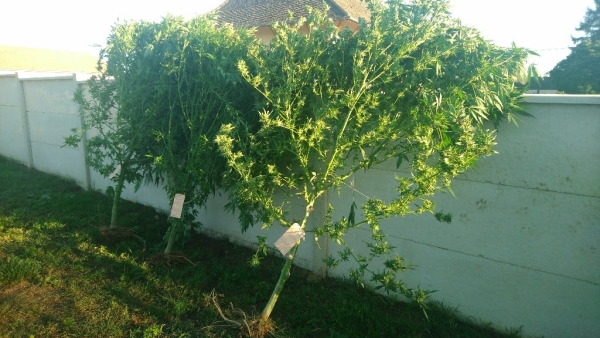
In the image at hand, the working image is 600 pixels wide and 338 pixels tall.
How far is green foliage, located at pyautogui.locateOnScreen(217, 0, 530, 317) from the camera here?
2.59m

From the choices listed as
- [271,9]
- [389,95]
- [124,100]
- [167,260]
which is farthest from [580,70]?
[167,260]

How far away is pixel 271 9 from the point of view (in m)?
20.0

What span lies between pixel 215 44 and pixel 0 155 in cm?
777

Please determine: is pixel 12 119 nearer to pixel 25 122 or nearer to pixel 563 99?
pixel 25 122

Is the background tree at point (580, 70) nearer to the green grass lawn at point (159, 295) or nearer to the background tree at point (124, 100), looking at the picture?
the green grass lawn at point (159, 295)

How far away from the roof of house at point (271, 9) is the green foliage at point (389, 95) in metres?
14.4

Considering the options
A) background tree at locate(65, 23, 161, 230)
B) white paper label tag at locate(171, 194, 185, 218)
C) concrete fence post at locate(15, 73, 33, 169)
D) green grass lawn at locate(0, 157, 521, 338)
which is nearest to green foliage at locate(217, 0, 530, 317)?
green grass lawn at locate(0, 157, 521, 338)

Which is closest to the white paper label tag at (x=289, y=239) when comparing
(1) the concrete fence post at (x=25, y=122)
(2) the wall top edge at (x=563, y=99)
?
(2) the wall top edge at (x=563, y=99)

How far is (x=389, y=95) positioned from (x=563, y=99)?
3.48 ft

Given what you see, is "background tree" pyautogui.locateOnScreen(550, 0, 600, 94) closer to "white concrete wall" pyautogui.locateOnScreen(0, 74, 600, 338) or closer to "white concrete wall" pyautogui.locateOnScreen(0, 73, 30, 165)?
"white concrete wall" pyautogui.locateOnScreen(0, 74, 600, 338)

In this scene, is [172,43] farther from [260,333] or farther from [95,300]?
[260,333]

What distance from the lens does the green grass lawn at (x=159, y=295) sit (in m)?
3.03

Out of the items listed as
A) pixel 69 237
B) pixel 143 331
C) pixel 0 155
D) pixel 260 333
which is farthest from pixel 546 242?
pixel 0 155

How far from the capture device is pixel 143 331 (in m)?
2.96
